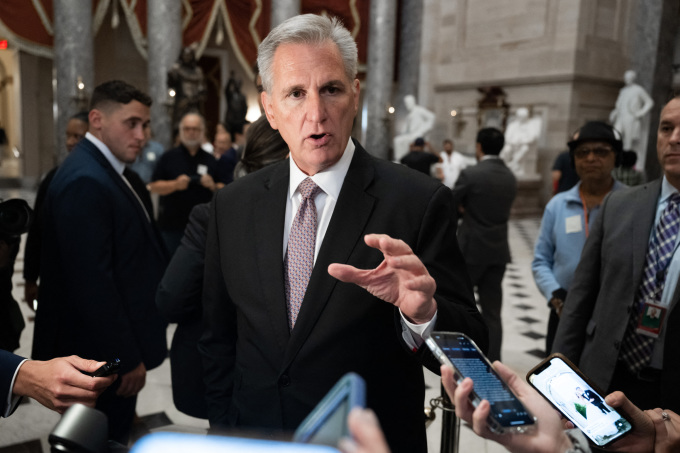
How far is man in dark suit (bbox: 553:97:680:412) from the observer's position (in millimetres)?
2027

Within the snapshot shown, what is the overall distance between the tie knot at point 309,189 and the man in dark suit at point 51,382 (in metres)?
0.68

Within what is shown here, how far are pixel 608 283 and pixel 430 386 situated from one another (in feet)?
7.07

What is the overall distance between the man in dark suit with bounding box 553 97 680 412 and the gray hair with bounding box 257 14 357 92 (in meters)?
1.33

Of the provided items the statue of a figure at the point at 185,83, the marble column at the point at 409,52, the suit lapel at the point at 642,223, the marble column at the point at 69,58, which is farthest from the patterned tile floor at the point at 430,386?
the marble column at the point at 409,52

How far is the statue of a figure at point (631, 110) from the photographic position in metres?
13.2

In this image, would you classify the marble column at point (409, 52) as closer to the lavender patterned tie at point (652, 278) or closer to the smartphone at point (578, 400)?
the lavender patterned tie at point (652, 278)

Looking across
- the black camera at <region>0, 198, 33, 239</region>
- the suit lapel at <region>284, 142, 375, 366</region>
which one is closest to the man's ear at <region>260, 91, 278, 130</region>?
the suit lapel at <region>284, 142, 375, 366</region>

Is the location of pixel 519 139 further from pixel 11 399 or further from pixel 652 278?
pixel 11 399

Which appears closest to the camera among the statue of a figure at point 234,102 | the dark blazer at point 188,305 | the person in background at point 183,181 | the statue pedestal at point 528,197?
the dark blazer at point 188,305

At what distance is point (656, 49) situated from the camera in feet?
48.5

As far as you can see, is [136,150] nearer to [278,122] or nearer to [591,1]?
[278,122]

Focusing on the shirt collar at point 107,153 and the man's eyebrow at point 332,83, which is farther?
the shirt collar at point 107,153

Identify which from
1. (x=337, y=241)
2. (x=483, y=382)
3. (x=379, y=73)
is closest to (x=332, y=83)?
(x=337, y=241)

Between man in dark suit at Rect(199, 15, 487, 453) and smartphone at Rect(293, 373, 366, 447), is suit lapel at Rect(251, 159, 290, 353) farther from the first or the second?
smartphone at Rect(293, 373, 366, 447)
